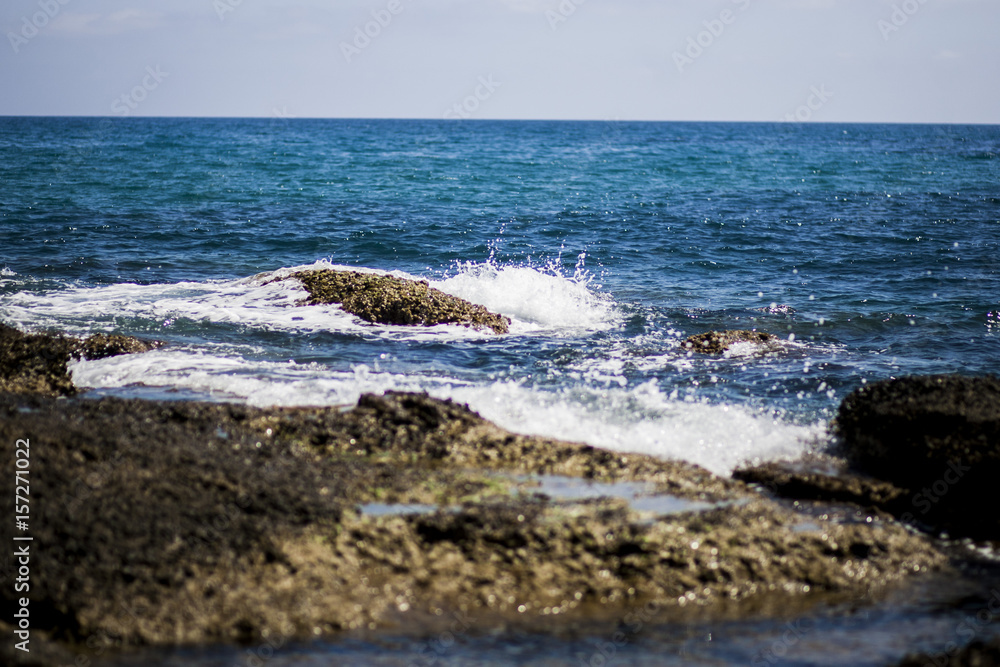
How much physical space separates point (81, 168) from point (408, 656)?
36.0 m

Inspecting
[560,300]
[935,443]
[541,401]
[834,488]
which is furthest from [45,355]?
[935,443]

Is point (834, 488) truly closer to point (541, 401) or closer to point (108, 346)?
point (541, 401)

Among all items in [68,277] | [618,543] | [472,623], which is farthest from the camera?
[68,277]

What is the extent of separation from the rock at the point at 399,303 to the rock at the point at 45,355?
3337 millimetres

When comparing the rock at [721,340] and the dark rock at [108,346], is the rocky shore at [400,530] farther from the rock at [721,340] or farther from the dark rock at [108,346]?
the rock at [721,340]

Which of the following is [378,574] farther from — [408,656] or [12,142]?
[12,142]

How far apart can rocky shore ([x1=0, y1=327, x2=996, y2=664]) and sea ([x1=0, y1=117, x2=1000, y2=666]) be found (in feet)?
0.84

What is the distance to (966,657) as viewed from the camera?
3.51 meters

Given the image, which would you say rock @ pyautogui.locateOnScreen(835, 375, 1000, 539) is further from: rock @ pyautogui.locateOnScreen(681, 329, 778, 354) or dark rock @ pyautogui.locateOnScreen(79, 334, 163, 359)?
dark rock @ pyautogui.locateOnScreen(79, 334, 163, 359)

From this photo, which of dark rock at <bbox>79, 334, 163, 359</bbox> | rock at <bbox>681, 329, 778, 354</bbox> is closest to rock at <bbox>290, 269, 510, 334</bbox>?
rock at <bbox>681, 329, 778, 354</bbox>

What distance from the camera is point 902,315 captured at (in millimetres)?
12734

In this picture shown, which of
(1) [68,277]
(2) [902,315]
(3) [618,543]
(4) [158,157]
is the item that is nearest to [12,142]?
(4) [158,157]

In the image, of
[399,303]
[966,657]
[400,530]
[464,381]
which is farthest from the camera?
[399,303]

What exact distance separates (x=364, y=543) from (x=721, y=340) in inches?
281
